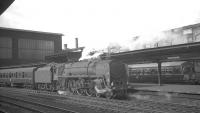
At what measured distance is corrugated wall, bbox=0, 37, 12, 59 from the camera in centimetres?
4295

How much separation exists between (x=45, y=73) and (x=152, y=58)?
1012 cm

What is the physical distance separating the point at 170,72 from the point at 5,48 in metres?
31.6

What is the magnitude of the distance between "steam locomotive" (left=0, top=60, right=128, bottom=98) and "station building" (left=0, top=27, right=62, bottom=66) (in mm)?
23968

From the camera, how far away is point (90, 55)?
1934cm

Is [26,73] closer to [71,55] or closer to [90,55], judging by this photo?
[71,55]

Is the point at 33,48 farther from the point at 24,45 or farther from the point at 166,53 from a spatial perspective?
the point at 166,53

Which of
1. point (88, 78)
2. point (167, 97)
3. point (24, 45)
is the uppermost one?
point (24, 45)

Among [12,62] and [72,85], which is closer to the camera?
[72,85]

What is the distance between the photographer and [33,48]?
4709 cm

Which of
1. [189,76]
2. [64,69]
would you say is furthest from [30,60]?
[189,76]

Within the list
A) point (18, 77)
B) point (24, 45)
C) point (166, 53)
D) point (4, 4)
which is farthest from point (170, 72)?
point (24, 45)

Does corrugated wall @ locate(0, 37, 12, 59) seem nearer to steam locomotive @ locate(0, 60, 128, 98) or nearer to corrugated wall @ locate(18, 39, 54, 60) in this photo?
corrugated wall @ locate(18, 39, 54, 60)

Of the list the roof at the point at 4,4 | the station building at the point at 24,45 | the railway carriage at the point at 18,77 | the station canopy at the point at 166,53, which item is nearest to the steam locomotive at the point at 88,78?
the station canopy at the point at 166,53

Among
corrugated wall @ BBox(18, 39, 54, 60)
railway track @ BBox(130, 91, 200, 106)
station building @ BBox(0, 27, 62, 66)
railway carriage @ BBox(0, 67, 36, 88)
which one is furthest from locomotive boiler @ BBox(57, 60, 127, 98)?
corrugated wall @ BBox(18, 39, 54, 60)
